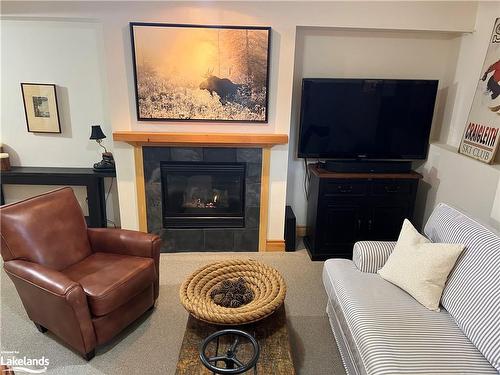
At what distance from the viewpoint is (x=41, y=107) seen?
140 inches

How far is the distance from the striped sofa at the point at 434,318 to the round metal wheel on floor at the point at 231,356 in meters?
0.57

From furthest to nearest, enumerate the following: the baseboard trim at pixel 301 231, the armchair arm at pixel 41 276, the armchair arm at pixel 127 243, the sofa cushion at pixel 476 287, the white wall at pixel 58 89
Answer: the baseboard trim at pixel 301 231
the white wall at pixel 58 89
the armchair arm at pixel 127 243
the armchair arm at pixel 41 276
the sofa cushion at pixel 476 287

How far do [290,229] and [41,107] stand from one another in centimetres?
284

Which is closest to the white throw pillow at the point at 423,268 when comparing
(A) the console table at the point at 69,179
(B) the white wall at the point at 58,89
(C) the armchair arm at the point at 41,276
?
(C) the armchair arm at the point at 41,276

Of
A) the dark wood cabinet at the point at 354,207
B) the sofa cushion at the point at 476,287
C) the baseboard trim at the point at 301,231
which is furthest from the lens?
the baseboard trim at the point at 301,231

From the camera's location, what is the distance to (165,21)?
2912 millimetres

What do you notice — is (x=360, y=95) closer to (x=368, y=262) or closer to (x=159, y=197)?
(x=368, y=262)

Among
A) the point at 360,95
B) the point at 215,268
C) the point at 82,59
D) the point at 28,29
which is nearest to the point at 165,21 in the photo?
the point at 82,59

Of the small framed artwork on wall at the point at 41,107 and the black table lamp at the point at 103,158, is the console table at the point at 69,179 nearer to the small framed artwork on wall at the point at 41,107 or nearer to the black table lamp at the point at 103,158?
the black table lamp at the point at 103,158

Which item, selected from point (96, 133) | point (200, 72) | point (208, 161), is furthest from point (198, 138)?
point (96, 133)

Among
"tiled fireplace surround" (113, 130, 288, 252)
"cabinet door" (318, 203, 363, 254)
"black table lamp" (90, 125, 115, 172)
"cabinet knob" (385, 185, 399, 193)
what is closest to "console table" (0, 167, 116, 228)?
"black table lamp" (90, 125, 115, 172)

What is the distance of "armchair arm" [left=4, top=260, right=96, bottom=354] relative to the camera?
2.00m

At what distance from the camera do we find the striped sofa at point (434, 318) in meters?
1.64

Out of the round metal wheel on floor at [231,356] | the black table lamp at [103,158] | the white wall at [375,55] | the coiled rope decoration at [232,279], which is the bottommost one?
the round metal wheel on floor at [231,356]
